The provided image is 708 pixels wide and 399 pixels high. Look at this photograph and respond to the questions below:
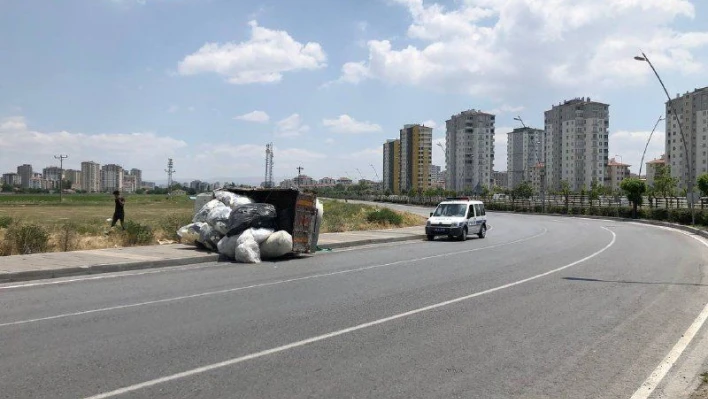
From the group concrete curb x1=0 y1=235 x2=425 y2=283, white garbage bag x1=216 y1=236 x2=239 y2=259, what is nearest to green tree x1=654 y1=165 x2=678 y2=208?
white garbage bag x1=216 y1=236 x2=239 y2=259

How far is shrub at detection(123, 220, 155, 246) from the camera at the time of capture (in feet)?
62.2

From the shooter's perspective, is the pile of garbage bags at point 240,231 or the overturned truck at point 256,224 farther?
the overturned truck at point 256,224

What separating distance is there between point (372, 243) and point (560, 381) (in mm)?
18285

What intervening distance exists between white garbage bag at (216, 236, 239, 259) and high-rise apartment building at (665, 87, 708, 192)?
137m

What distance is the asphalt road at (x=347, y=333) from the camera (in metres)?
5.40

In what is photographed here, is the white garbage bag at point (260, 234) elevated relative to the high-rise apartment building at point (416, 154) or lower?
lower

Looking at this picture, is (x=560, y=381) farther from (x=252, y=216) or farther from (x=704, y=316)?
(x=252, y=216)

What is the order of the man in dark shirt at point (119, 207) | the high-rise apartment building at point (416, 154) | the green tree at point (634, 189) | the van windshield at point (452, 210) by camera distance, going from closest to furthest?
the man in dark shirt at point (119, 207) → the van windshield at point (452, 210) → the green tree at point (634, 189) → the high-rise apartment building at point (416, 154)

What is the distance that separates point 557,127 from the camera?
158250mm

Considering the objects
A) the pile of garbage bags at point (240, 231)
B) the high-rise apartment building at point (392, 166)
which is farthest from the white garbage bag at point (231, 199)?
the high-rise apartment building at point (392, 166)

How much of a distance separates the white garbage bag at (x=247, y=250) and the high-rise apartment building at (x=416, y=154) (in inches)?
5406

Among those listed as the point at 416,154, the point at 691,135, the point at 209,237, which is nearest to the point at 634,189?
the point at 209,237

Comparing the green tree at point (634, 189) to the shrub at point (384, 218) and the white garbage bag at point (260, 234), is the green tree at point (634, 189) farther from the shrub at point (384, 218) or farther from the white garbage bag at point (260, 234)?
the white garbage bag at point (260, 234)

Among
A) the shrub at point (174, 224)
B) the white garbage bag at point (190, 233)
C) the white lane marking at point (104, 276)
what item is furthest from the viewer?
the shrub at point (174, 224)
